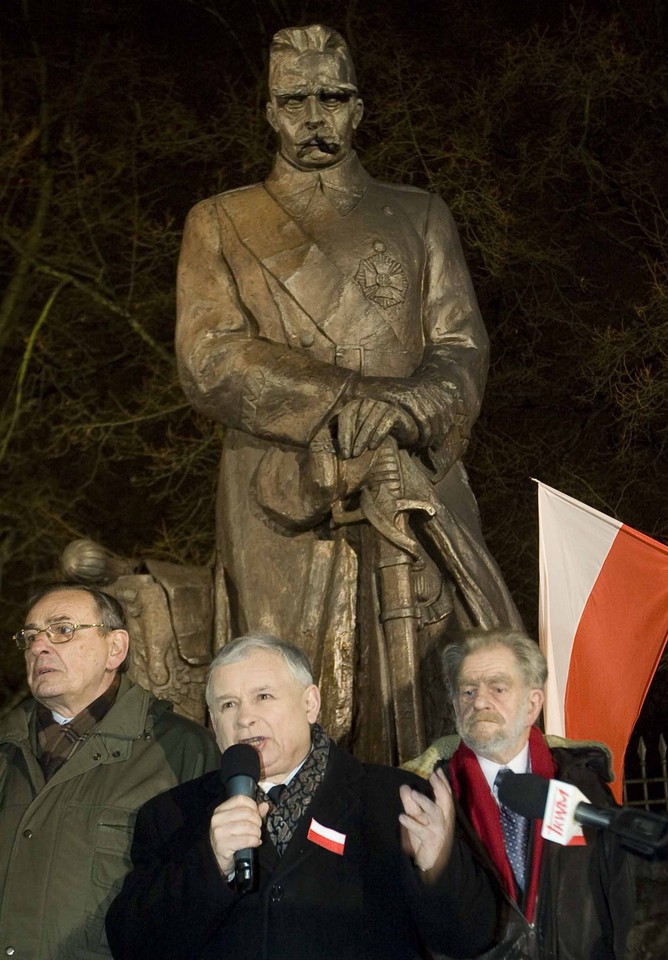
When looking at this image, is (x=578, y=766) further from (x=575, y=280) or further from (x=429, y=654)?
(x=575, y=280)

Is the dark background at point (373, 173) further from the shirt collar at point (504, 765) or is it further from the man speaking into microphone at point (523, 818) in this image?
the shirt collar at point (504, 765)

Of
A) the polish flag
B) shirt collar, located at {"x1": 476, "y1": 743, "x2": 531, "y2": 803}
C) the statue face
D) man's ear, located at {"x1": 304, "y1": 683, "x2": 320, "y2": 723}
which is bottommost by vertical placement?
shirt collar, located at {"x1": 476, "y1": 743, "x2": 531, "y2": 803}

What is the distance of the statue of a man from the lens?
652cm

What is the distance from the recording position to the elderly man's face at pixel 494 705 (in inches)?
193

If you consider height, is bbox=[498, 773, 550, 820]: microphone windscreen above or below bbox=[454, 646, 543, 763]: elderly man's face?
below

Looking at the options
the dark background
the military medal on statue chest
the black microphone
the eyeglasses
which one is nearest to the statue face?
the military medal on statue chest

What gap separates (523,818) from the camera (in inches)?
187

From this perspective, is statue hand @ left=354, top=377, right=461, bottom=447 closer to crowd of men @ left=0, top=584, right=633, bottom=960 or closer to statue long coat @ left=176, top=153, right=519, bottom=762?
statue long coat @ left=176, top=153, right=519, bottom=762

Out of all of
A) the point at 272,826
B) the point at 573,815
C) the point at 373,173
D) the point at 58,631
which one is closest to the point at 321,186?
the point at 58,631

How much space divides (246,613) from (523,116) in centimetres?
984

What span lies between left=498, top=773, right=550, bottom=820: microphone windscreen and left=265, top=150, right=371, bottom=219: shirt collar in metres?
3.62

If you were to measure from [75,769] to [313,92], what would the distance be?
2.97 metres

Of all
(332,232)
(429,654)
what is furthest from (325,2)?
(429,654)

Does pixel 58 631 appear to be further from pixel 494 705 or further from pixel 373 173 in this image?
pixel 373 173
